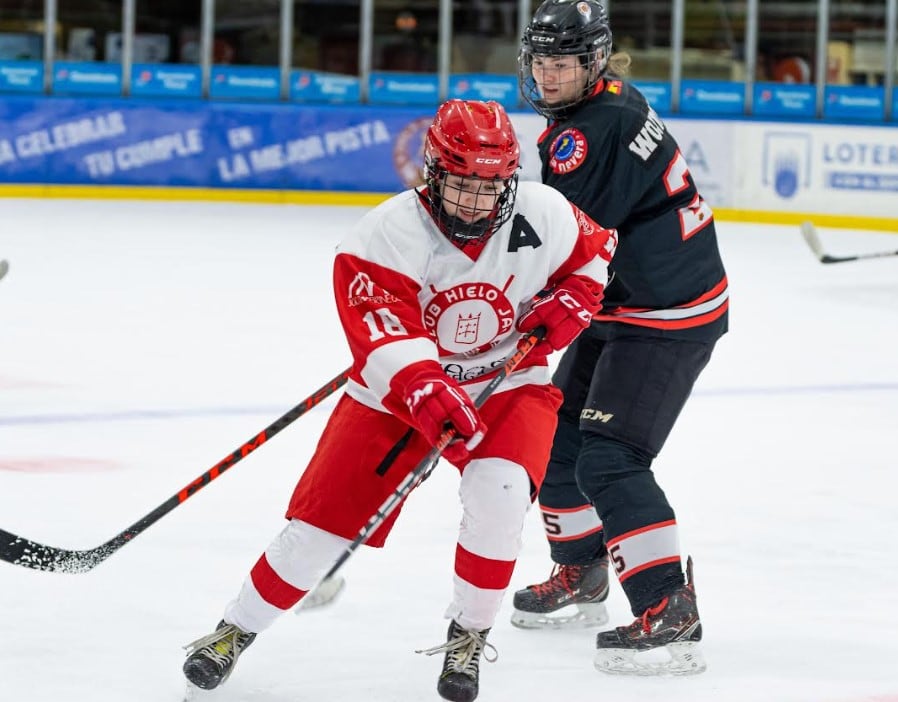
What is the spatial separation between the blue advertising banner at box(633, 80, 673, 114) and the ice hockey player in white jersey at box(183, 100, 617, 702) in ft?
31.9

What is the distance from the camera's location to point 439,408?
221 cm

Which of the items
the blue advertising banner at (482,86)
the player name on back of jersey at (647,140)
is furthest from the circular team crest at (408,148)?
the player name on back of jersey at (647,140)

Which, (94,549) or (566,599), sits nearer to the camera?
(94,549)

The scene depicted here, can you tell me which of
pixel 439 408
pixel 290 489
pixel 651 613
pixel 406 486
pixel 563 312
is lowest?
pixel 290 489

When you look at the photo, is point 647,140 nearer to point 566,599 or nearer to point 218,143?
point 566,599

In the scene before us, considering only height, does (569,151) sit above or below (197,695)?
above

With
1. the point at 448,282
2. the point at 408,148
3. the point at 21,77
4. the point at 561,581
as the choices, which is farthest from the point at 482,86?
the point at 448,282

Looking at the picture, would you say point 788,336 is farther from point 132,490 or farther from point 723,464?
point 132,490

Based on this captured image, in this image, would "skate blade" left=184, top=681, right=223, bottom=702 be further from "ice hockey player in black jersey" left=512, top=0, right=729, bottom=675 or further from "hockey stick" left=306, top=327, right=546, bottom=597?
"ice hockey player in black jersey" left=512, top=0, right=729, bottom=675

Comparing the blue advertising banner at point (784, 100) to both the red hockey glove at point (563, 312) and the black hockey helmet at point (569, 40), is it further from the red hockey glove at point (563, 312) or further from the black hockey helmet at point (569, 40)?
the red hockey glove at point (563, 312)

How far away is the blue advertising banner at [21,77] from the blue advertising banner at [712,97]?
4935 mm

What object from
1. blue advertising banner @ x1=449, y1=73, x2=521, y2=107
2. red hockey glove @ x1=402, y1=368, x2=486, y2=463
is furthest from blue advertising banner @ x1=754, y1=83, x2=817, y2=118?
red hockey glove @ x1=402, y1=368, x2=486, y2=463

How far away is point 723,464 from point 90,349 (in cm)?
247

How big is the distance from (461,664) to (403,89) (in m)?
9.91
